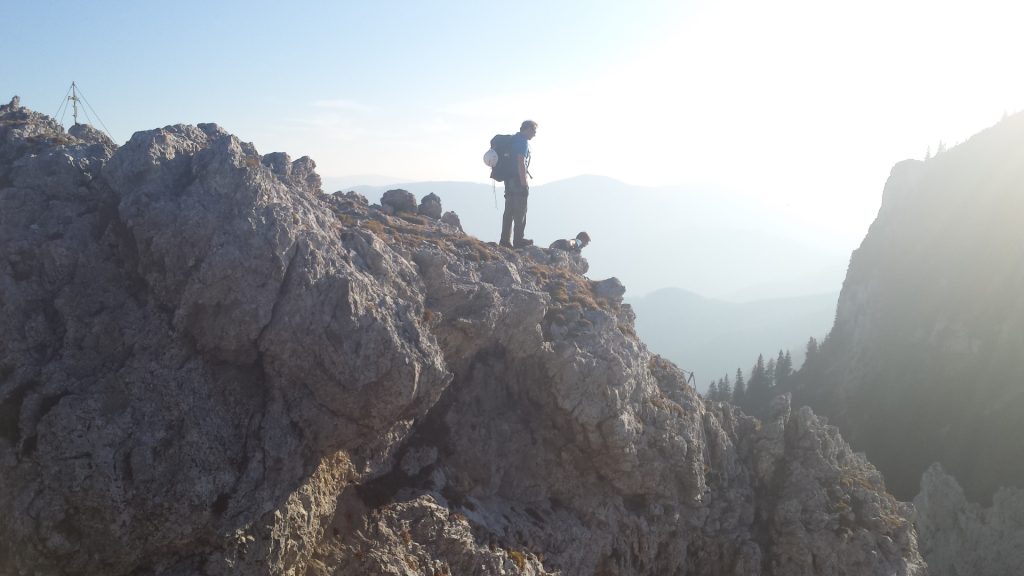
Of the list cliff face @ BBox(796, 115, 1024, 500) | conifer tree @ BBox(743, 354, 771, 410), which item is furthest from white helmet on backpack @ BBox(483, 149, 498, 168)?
conifer tree @ BBox(743, 354, 771, 410)

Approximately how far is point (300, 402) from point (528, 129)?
49.0 ft

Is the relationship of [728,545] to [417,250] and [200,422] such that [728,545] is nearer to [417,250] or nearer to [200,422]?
[417,250]

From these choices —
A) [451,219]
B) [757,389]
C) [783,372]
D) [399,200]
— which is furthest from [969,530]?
[399,200]

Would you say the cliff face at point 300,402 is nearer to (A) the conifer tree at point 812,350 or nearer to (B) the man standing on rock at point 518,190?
(B) the man standing on rock at point 518,190

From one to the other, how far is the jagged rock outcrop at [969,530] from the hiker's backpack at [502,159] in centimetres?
6664

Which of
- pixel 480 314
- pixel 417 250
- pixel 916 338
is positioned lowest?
pixel 916 338

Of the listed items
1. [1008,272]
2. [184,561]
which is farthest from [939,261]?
[184,561]

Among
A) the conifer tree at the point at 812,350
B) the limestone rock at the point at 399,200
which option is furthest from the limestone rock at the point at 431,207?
the conifer tree at the point at 812,350

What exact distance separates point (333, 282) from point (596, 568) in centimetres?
1066

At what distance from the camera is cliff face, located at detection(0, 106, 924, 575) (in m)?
10.9

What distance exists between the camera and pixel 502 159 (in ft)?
80.1

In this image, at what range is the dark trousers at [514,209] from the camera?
81.6 ft

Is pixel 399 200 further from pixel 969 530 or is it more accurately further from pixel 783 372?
pixel 783 372

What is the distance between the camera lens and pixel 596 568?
693 inches
